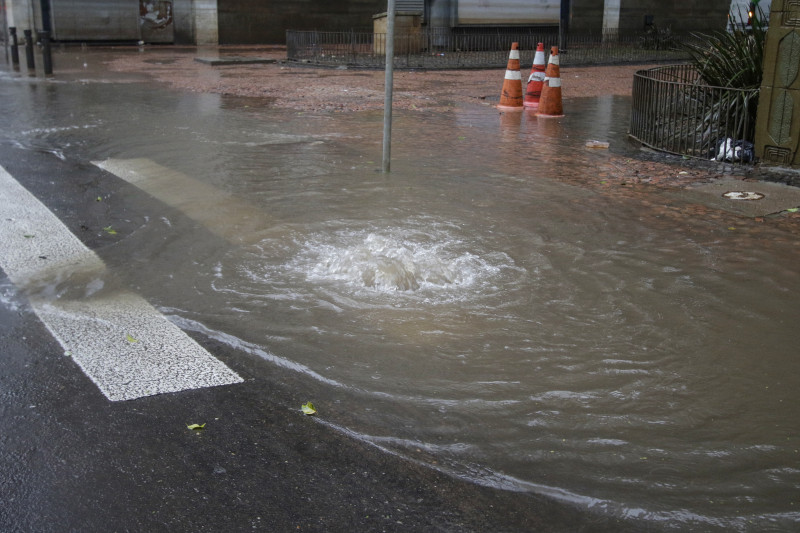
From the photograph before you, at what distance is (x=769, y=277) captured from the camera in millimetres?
5609

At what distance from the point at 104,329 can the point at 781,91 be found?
23.8 feet

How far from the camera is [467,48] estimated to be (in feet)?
90.9

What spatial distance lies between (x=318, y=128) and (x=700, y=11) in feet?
96.1

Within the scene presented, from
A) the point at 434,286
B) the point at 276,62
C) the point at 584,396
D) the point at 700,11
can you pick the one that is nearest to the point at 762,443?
the point at 584,396

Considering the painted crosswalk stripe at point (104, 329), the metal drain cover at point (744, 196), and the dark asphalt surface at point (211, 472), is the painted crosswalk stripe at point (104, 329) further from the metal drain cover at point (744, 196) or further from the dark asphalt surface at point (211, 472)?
the metal drain cover at point (744, 196)

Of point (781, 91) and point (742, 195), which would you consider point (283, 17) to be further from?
point (742, 195)

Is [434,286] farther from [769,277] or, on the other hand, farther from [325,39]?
[325,39]

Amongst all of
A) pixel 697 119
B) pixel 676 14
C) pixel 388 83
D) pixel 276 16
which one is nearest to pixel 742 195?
pixel 697 119

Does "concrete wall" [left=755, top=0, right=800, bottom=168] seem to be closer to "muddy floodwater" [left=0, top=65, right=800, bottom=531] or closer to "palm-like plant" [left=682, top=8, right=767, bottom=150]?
"palm-like plant" [left=682, top=8, right=767, bottom=150]

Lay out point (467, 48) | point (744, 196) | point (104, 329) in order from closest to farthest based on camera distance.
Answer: point (104, 329) < point (744, 196) < point (467, 48)

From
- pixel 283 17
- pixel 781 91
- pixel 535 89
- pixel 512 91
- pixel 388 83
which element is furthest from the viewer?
pixel 283 17

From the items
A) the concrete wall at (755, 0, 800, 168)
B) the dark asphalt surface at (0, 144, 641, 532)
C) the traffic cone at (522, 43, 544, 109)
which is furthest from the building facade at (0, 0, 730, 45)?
the dark asphalt surface at (0, 144, 641, 532)

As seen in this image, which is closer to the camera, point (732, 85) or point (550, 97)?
point (732, 85)

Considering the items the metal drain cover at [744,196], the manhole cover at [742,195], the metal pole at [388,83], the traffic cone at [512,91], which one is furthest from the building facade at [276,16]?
the manhole cover at [742,195]
